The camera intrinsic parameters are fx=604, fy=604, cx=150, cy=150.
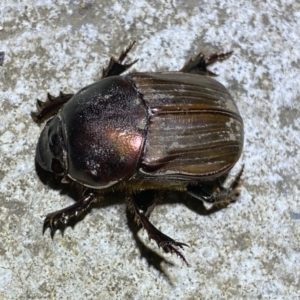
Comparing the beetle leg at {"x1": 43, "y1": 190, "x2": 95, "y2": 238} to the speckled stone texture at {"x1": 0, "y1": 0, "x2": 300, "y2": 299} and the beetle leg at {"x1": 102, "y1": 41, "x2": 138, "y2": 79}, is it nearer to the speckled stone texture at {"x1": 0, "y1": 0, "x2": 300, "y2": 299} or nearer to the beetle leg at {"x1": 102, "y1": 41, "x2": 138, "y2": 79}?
the speckled stone texture at {"x1": 0, "y1": 0, "x2": 300, "y2": 299}

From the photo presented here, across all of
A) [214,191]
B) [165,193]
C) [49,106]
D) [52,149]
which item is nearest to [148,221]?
[165,193]

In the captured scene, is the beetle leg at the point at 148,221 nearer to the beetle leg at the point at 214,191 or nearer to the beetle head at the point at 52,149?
the beetle leg at the point at 214,191

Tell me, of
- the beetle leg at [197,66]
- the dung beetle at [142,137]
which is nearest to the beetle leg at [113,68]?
the dung beetle at [142,137]

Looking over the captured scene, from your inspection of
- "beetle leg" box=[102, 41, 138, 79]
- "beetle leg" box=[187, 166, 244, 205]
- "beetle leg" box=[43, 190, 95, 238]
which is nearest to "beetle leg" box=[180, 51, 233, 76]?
"beetle leg" box=[102, 41, 138, 79]

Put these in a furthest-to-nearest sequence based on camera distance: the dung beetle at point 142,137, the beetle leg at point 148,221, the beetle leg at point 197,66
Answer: the beetle leg at point 197,66 < the beetle leg at point 148,221 < the dung beetle at point 142,137

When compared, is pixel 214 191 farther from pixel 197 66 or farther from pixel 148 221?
pixel 197 66

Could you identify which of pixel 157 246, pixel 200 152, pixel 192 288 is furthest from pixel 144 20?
pixel 192 288

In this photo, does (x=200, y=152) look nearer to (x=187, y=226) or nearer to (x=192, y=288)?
(x=187, y=226)
